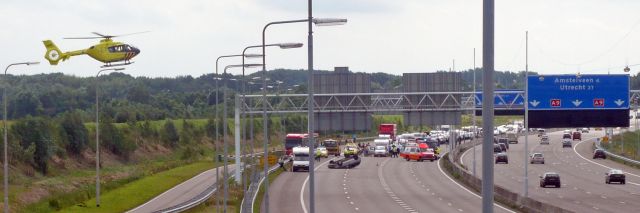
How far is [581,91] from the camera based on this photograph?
69250 millimetres

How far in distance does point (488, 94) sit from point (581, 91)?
59.8m

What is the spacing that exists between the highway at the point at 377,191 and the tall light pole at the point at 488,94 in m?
48.9

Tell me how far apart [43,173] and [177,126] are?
49904 millimetres

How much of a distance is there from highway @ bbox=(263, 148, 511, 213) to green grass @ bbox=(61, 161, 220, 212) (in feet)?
26.7

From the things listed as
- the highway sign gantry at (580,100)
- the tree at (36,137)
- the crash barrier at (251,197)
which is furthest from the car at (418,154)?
the highway sign gantry at (580,100)

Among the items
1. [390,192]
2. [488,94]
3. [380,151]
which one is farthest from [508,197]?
[380,151]

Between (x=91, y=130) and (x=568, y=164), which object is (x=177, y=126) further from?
(x=568, y=164)

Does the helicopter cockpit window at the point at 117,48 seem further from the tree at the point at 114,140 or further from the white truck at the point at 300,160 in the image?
the tree at the point at 114,140

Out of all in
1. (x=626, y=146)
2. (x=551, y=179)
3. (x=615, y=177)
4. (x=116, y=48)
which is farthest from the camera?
(x=626, y=146)

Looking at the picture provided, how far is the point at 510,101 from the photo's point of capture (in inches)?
3374

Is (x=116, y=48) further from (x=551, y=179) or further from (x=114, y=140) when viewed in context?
(x=114, y=140)

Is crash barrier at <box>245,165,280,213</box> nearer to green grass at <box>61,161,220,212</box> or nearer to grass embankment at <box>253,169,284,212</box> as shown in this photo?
grass embankment at <box>253,169,284,212</box>

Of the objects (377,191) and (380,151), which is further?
(380,151)

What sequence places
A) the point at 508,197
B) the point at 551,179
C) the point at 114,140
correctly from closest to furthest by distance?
the point at 508,197
the point at 551,179
the point at 114,140
